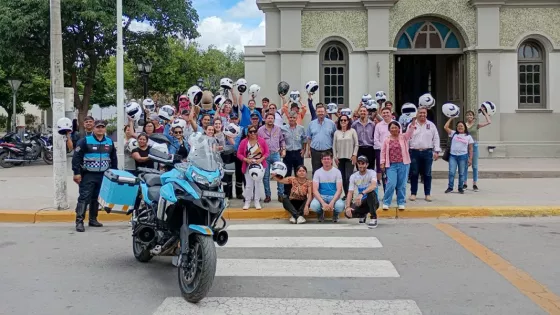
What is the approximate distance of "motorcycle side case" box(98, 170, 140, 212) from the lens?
22.2ft

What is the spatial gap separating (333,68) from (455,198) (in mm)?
7863

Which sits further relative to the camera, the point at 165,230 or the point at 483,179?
the point at 483,179

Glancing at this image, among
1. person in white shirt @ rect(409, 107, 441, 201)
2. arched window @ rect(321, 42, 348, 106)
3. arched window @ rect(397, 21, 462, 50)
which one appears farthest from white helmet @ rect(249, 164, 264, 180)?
arched window @ rect(397, 21, 462, 50)

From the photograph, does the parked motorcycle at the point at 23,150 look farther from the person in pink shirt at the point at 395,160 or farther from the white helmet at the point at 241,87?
the person in pink shirt at the point at 395,160

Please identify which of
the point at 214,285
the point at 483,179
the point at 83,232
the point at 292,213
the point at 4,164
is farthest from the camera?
the point at 4,164

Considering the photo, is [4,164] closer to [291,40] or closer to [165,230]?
[291,40]

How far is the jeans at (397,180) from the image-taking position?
9906mm

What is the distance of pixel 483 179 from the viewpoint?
14188 millimetres

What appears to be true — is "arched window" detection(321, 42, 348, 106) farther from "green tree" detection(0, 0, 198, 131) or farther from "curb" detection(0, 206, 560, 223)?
"curb" detection(0, 206, 560, 223)

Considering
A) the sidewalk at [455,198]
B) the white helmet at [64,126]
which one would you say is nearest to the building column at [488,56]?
the sidewalk at [455,198]

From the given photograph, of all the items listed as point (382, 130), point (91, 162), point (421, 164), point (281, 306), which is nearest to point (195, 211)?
point (281, 306)

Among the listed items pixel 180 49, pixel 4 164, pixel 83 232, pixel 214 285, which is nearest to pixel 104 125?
Result: pixel 83 232

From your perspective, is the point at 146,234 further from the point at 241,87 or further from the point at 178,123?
the point at 241,87

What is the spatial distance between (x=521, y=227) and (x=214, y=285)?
5.55 meters
